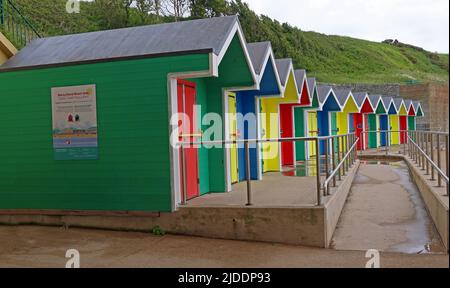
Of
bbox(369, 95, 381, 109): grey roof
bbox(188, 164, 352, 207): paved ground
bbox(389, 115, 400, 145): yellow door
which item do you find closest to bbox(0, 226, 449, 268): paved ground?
bbox(188, 164, 352, 207): paved ground

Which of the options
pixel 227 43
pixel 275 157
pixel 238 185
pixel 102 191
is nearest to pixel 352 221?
pixel 238 185

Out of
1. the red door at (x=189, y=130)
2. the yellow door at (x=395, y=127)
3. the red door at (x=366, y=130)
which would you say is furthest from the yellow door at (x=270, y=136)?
the yellow door at (x=395, y=127)

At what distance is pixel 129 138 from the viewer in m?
7.84

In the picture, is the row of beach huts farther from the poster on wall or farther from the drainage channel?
the drainage channel

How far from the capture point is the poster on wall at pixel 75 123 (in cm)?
805

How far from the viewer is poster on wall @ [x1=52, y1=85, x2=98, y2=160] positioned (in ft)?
26.4

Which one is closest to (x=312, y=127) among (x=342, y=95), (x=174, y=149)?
(x=342, y=95)

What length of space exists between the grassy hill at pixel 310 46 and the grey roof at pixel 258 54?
3.55m

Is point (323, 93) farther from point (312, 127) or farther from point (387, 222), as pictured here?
point (387, 222)

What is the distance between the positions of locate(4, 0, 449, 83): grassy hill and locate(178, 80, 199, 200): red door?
4603 millimetres

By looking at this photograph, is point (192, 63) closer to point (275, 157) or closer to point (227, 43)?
point (227, 43)

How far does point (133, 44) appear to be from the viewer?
843 centimetres

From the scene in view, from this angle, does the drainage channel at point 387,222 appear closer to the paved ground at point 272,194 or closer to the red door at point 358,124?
the paved ground at point 272,194
